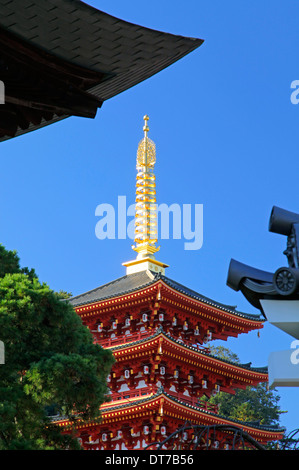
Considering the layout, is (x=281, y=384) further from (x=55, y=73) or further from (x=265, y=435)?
(x=265, y=435)

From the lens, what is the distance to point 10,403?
1647 centimetres

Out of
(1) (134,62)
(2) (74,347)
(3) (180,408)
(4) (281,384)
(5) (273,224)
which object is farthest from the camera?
(3) (180,408)

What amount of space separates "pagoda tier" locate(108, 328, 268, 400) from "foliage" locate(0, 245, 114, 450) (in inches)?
366

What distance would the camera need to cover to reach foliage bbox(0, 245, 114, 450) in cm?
1661

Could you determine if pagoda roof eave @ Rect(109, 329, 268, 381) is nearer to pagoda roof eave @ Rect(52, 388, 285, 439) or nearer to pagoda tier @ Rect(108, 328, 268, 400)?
pagoda tier @ Rect(108, 328, 268, 400)

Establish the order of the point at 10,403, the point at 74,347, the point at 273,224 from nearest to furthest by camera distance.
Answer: the point at 273,224
the point at 10,403
the point at 74,347

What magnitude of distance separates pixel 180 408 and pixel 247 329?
6.67m

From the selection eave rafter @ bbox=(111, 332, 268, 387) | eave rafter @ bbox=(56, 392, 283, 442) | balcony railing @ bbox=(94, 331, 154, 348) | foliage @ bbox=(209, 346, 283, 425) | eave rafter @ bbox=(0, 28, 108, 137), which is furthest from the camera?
foliage @ bbox=(209, 346, 283, 425)

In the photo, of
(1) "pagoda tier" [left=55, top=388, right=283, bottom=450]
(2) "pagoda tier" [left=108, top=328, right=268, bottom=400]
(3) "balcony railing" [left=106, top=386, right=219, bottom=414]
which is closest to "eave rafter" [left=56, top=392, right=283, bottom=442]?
(1) "pagoda tier" [left=55, top=388, right=283, bottom=450]

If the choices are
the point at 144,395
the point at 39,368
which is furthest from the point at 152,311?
the point at 39,368

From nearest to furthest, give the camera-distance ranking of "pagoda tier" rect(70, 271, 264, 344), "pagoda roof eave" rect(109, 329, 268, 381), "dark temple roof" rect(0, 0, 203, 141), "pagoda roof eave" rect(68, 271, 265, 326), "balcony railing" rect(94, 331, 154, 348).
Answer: "dark temple roof" rect(0, 0, 203, 141) → "pagoda roof eave" rect(109, 329, 268, 381) → "pagoda roof eave" rect(68, 271, 265, 326) → "pagoda tier" rect(70, 271, 264, 344) → "balcony railing" rect(94, 331, 154, 348)

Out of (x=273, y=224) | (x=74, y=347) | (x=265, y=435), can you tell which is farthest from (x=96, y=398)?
(x=265, y=435)

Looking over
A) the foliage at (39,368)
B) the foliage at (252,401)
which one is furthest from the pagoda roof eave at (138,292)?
the foliage at (252,401)

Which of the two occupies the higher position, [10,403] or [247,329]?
[247,329]
